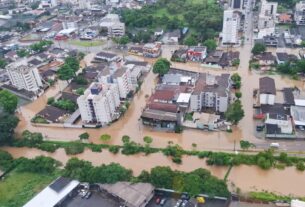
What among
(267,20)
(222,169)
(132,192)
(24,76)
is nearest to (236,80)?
(222,169)

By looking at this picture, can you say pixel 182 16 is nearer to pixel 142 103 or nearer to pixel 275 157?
pixel 142 103

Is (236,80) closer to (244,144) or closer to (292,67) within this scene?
(292,67)

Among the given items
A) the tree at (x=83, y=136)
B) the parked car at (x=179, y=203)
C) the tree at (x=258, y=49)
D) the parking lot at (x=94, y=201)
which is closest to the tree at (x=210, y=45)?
the tree at (x=258, y=49)

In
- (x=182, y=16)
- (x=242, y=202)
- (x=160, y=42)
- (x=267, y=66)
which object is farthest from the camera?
(x=182, y=16)

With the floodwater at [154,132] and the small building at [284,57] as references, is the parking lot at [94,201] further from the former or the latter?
the small building at [284,57]

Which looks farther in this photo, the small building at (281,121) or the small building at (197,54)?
the small building at (197,54)

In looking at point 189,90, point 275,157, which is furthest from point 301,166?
point 189,90
